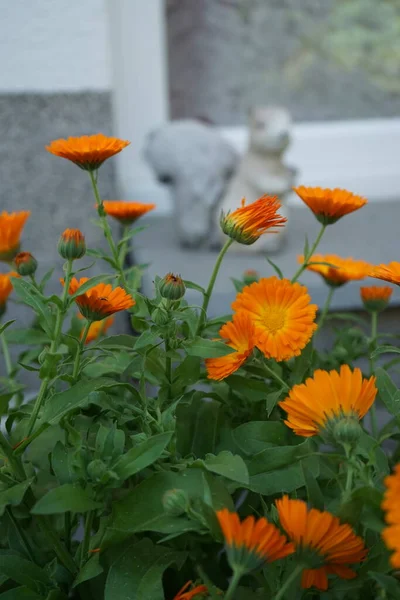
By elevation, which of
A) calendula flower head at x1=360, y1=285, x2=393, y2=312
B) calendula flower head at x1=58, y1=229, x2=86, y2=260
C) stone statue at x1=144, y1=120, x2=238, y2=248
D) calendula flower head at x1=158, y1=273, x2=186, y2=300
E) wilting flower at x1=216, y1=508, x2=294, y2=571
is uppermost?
calendula flower head at x1=58, y1=229, x2=86, y2=260

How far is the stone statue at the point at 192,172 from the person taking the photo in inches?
52.1

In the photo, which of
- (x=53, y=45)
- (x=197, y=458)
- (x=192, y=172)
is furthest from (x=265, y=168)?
(x=197, y=458)

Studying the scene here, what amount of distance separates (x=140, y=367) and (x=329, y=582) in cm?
19

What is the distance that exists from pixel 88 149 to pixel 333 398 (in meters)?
0.27

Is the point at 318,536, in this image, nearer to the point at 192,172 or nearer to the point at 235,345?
the point at 235,345

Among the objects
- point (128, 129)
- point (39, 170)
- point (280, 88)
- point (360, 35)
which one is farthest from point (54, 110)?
point (360, 35)

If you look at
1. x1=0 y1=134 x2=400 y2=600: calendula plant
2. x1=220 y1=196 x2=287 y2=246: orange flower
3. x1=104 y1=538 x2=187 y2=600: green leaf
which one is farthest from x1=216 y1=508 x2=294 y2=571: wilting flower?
x1=220 y1=196 x2=287 y2=246: orange flower

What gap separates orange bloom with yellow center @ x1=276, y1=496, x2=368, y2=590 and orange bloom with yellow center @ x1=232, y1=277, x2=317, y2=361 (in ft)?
0.47

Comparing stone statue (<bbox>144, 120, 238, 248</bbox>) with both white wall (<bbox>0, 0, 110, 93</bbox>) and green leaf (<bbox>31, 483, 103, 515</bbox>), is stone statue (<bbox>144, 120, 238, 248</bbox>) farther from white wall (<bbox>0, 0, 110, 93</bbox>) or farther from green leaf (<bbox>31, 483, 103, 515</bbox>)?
green leaf (<bbox>31, 483, 103, 515</bbox>)

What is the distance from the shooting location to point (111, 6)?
1.39m

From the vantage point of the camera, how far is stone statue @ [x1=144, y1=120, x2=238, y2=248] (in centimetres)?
132

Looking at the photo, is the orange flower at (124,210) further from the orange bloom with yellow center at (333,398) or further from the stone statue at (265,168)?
the stone statue at (265,168)

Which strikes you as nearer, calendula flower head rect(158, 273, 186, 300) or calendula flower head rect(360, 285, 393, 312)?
calendula flower head rect(158, 273, 186, 300)

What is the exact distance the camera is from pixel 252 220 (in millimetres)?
482
